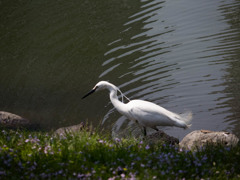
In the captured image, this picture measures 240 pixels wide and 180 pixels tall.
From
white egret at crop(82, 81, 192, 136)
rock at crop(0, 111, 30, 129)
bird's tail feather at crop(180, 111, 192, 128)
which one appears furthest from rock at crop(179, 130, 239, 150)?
rock at crop(0, 111, 30, 129)

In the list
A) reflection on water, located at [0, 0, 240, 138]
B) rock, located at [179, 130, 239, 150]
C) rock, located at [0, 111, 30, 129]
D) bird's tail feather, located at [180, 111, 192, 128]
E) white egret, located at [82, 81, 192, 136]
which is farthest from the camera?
reflection on water, located at [0, 0, 240, 138]

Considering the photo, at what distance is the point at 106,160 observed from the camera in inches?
Result: 180

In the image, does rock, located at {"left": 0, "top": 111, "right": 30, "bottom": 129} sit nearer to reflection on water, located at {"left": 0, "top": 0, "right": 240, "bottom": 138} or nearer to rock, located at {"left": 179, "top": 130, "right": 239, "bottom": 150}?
reflection on water, located at {"left": 0, "top": 0, "right": 240, "bottom": 138}

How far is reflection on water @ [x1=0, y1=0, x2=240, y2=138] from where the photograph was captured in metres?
8.50

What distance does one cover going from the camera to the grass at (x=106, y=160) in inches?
163

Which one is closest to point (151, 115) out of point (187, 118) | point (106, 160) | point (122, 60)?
point (187, 118)

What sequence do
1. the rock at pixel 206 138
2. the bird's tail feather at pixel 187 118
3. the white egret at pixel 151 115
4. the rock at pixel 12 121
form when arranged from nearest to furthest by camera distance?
1. the rock at pixel 206 138
2. the white egret at pixel 151 115
3. the bird's tail feather at pixel 187 118
4. the rock at pixel 12 121

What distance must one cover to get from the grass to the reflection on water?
2.76 meters

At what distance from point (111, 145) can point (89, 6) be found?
32.2 ft

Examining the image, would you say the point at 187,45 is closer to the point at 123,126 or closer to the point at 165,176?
the point at 123,126

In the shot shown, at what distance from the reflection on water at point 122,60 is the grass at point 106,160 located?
2762 mm

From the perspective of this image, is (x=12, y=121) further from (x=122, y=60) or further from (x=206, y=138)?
(x=206, y=138)

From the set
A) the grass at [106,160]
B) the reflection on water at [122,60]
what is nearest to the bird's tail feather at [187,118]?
the reflection on water at [122,60]

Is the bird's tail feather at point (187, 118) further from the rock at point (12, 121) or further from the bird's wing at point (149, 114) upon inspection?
the rock at point (12, 121)
